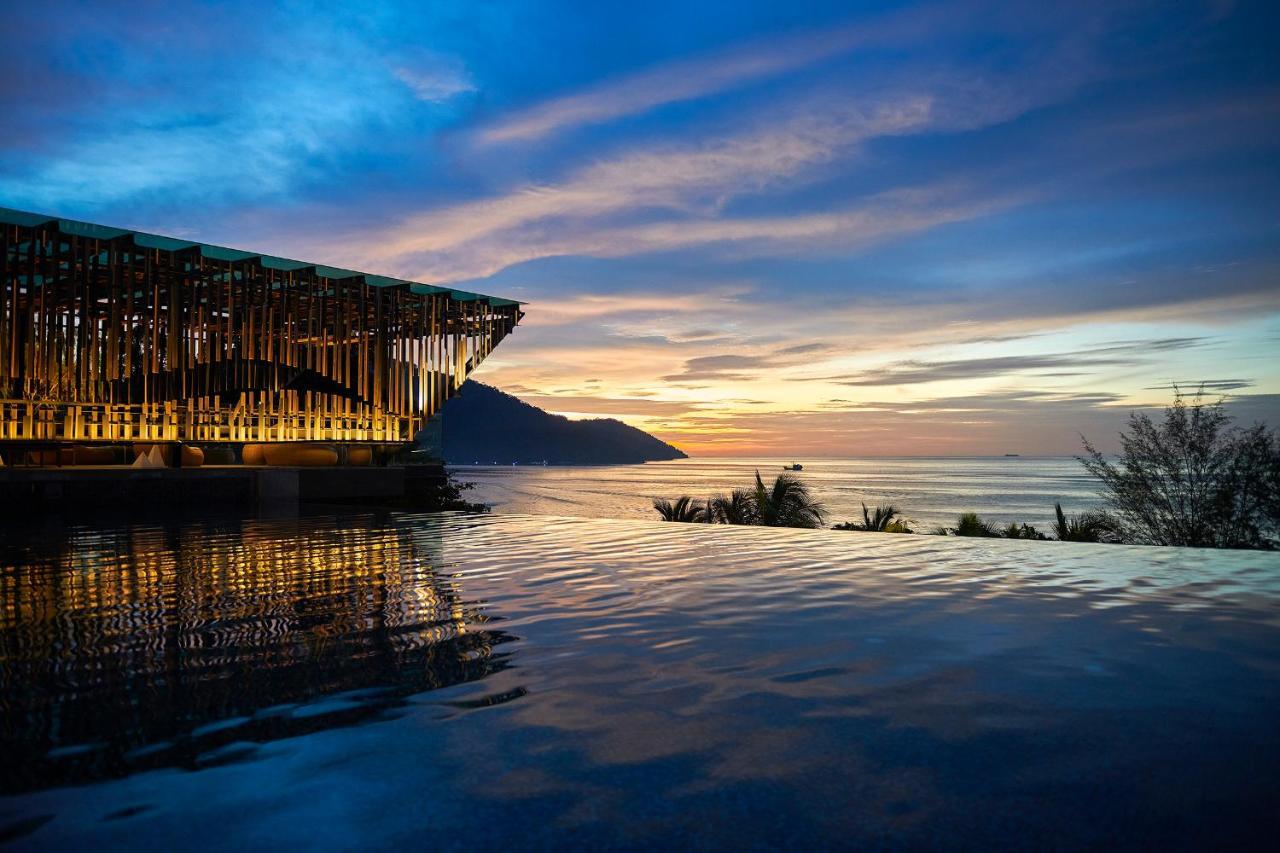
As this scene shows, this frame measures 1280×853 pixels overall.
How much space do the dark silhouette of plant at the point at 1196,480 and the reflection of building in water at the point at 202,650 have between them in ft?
67.6

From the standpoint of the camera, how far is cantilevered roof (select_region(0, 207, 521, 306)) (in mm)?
19045

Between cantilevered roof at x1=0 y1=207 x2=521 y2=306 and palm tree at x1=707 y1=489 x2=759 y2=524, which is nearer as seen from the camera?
cantilevered roof at x1=0 y1=207 x2=521 y2=306

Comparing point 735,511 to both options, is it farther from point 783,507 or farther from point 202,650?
point 202,650

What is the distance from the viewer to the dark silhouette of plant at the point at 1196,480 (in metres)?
20.2

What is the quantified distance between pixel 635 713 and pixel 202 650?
278cm

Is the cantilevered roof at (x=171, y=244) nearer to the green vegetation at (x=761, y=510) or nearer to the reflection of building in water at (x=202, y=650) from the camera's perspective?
the green vegetation at (x=761, y=510)

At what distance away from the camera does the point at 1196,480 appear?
2139cm

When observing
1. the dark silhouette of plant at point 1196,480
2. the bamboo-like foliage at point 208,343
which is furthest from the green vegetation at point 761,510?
the bamboo-like foliage at point 208,343

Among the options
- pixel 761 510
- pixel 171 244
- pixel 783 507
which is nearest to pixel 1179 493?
pixel 783 507

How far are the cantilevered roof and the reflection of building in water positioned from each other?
14327mm

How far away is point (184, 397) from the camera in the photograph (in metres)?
22.0

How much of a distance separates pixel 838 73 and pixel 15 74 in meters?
19.7

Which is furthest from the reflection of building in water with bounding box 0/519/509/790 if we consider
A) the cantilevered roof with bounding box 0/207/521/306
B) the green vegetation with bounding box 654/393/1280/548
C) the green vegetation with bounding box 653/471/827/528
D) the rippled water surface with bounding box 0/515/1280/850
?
the cantilevered roof with bounding box 0/207/521/306

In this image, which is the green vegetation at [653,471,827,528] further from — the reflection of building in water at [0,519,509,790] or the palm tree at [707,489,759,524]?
the reflection of building in water at [0,519,509,790]
